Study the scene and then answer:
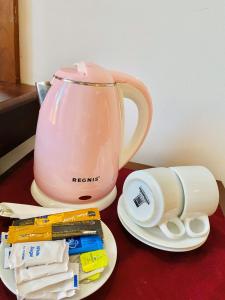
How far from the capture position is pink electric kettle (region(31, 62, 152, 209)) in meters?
0.41

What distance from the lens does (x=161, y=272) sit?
390 millimetres

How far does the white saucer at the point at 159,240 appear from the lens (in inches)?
16.1

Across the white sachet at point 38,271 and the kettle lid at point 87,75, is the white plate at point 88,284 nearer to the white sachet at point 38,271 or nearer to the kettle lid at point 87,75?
the white sachet at point 38,271

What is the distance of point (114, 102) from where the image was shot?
435 mm

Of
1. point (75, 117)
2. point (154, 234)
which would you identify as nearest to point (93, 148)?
point (75, 117)

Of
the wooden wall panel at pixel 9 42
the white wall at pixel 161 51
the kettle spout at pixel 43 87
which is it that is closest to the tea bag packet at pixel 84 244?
the kettle spout at pixel 43 87

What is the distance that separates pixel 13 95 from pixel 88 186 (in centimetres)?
33

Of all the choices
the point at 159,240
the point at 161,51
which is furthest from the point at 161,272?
the point at 161,51

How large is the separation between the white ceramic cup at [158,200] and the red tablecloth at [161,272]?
0.14 ft

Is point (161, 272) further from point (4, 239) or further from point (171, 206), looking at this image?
point (4, 239)

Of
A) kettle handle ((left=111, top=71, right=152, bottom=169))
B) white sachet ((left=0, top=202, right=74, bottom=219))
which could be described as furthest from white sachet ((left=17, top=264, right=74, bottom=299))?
kettle handle ((left=111, top=71, right=152, bottom=169))

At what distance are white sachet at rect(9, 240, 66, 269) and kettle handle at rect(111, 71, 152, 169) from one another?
0.74 feet

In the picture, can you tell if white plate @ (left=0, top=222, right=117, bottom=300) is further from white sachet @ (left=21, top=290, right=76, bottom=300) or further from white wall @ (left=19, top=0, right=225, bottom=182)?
white wall @ (left=19, top=0, right=225, bottom=182)

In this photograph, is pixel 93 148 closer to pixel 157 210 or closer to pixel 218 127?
pixel 157 210
